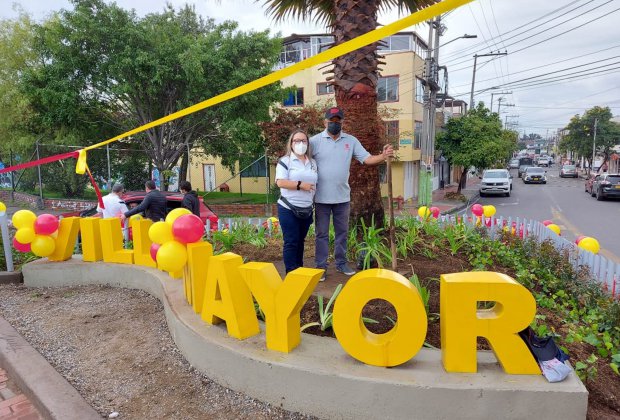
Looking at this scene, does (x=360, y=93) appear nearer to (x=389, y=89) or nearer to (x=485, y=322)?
(x=485, y=322)

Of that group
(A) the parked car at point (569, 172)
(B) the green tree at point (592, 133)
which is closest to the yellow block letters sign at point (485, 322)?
(A) the parked car at point (569, 172)

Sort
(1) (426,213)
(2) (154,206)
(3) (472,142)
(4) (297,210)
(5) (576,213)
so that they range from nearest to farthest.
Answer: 1. (4) (297,210)
2. (1) (426,213)
3. (2) (154,206)
4. (5) (576,213)
5. (3) (472,142)

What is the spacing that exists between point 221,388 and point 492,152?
2205 centimetres

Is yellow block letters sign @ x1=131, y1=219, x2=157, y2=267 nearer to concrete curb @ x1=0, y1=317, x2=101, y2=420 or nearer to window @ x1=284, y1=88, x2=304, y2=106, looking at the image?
concrete curb @ x1=0, y1=317, x2=101, y2=420

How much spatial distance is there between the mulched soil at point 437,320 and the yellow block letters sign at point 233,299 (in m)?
0.46

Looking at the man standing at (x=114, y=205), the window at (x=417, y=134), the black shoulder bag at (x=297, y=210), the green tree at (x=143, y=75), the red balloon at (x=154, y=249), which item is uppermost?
the green tree at (x=143, y=75)

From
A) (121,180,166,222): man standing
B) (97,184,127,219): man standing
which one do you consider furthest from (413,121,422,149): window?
(97,184,127,219): man standing

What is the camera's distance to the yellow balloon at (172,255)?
347 centimetres

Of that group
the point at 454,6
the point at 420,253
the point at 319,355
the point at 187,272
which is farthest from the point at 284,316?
the point at 420,253

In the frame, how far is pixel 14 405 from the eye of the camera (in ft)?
9.30

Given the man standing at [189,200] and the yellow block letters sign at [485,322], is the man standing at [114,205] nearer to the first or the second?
the man standing at [189,200]

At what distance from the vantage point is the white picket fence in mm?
4520

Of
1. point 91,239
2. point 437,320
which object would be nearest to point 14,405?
point 91,239

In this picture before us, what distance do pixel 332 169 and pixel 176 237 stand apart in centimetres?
146
